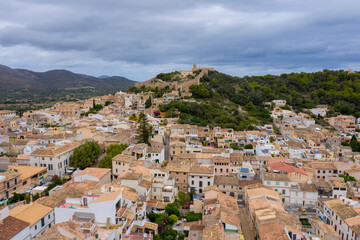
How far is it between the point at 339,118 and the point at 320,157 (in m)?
27.6

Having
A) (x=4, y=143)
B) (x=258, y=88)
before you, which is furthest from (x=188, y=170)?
(x=258, y=88)

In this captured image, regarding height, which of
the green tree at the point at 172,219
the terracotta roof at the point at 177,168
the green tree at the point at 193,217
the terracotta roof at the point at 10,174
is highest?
the terracotta roof at the point at 10,174

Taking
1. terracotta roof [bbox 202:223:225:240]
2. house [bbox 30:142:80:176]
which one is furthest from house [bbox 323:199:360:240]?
house [bbox 30:142:80:176]

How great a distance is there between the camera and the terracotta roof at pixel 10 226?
13648mm

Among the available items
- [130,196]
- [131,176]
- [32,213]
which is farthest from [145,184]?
[32,213]

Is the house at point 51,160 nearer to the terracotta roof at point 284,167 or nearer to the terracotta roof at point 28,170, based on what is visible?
the terracotta roof at point 28,170

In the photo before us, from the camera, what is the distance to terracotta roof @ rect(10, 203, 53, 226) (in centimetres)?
1608

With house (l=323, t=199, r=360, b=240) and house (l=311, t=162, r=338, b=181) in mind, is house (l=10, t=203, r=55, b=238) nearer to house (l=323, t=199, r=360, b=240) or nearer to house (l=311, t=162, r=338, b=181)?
house (l=323, t=199, r=360, b=240)

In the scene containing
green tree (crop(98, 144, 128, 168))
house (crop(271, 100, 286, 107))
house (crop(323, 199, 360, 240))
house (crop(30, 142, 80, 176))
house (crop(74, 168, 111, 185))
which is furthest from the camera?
house (crop(271, 100, 286, 107))

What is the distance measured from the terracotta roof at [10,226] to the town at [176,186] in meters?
0.05

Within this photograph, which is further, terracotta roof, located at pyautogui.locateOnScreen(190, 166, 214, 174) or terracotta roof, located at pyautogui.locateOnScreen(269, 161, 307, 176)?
terracotta roof, located at pyautogui.locateOnScreen(190, 166, 214, 174)

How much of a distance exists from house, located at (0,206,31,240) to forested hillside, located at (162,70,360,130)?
36.9 meters

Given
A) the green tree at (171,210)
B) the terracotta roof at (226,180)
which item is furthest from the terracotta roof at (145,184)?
the terracotta roof at (226,180)

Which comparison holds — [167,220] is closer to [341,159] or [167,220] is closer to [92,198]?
[92,198]
